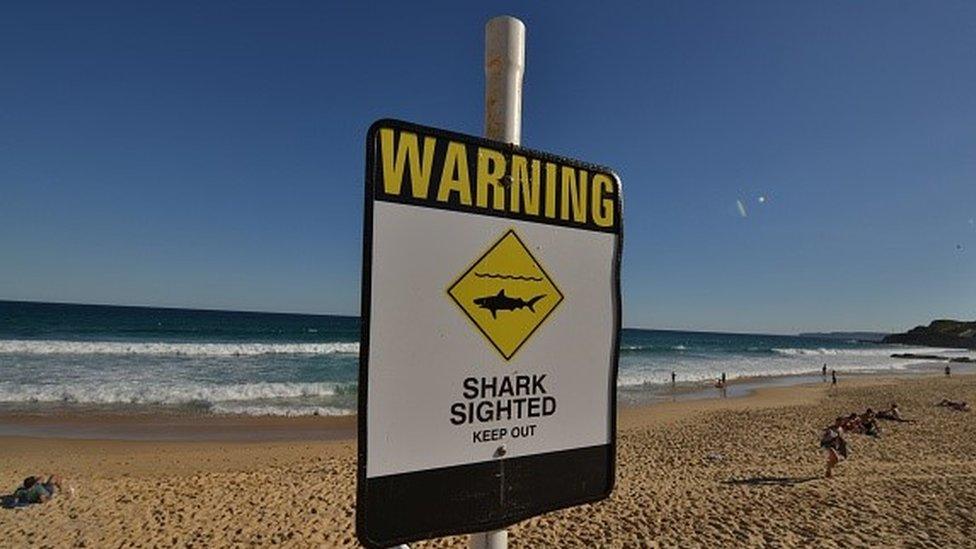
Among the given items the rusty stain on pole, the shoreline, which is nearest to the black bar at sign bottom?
the rusty stain on pole

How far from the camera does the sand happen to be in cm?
754

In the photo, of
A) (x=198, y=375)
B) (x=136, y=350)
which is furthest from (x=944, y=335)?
(x=136, y=350)

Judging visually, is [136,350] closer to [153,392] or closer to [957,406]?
[153,392]

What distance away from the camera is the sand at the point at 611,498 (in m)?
7.54

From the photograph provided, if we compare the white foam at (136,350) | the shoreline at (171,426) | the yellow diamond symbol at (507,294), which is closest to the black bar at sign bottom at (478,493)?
the yellow diamond symbol at (507,294)

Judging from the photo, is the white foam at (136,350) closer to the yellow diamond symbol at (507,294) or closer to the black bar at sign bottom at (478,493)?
the black bar at sign bottom at (478,493)

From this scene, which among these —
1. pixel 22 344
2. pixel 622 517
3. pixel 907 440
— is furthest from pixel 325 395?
pixel 22 344

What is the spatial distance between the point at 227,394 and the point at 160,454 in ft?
29.2

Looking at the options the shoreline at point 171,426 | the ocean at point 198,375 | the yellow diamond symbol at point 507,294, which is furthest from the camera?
the ocean at point 198,375

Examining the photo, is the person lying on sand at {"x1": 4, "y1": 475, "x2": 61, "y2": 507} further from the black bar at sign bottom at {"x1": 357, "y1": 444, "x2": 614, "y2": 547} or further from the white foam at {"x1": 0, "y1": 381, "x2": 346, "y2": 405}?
the white foam at {"x1": 0, "y1": 381, "x2": 346, "y2": 405}

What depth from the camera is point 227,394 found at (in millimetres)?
21406

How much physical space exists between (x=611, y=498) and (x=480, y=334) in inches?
353

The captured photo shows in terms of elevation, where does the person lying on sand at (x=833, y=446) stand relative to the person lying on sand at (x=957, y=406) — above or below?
above

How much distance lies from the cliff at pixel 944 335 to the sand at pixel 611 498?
12431cm
